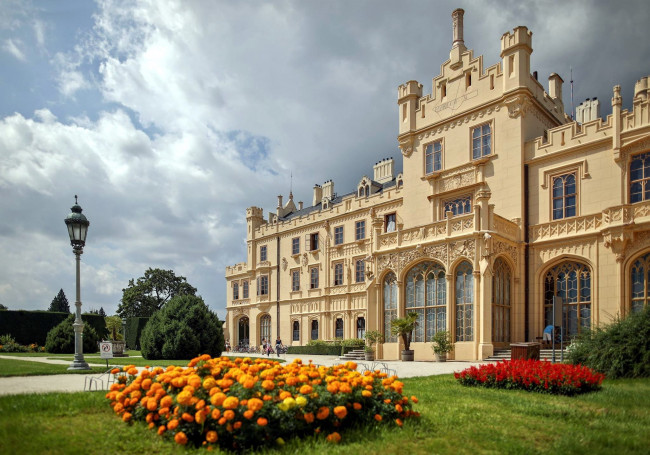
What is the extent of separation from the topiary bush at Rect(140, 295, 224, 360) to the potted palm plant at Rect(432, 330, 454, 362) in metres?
9.74

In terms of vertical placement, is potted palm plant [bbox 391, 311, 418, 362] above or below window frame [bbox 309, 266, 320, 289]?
below

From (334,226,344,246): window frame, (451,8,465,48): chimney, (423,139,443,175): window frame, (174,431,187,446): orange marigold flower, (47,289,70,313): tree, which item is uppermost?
(451,8,465,48): chimney

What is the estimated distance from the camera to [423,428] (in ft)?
23.5

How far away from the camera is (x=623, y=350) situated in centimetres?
1299

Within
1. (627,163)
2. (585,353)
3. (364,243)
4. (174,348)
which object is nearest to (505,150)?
(627,163)

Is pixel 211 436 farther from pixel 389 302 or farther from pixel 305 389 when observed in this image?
pixel 389 302

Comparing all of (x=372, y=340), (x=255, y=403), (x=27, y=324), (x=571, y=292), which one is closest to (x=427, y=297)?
(x=372, y=340)

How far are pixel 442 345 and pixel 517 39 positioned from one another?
48.2ft

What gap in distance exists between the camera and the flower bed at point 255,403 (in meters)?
6.18

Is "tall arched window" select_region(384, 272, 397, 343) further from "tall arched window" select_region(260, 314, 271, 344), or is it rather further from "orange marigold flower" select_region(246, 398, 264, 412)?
"tall arched window" select_region(260, 314, 271, 344)

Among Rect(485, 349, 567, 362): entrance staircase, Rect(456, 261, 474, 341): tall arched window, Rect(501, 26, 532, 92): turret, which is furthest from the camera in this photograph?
Rect(501, 26, 532, 92): turret

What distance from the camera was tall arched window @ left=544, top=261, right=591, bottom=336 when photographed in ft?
70.0

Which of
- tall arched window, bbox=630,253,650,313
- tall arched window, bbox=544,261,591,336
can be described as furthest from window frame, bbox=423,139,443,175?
tall arched window, bbox=630,253,650,313

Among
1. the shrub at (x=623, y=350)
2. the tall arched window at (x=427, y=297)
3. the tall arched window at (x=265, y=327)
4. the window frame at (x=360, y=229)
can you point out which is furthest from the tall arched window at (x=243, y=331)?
the shrub at (x=623, y=350)
